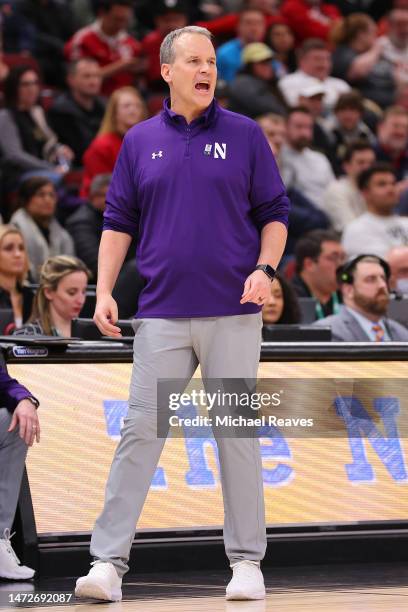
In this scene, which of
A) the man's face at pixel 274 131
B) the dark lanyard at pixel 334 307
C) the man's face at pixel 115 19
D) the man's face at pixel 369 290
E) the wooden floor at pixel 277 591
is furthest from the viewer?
the man's face at pixel 115 19

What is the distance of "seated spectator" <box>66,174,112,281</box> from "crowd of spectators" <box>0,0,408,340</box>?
0.01 meters

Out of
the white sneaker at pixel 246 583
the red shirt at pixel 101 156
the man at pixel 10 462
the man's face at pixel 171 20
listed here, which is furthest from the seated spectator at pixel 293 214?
the white sneaker at pixel 246 583

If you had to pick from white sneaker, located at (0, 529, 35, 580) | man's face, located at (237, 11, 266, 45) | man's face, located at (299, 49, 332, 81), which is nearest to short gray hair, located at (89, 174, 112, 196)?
man's face, located at (237, 11, 266, 45)

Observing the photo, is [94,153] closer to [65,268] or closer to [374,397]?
[65,268]

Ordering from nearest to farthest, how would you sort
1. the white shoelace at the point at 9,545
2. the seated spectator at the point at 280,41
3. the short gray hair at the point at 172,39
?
1. the short gray hair at the point at 172,39
2. the white shoelace at the point at 9,545
3. the seated spectator at the point at 280,41

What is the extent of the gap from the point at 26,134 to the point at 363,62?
14.4 ft

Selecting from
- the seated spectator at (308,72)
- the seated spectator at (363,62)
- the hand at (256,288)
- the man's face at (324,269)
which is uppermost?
the seated spectator at (363,62)

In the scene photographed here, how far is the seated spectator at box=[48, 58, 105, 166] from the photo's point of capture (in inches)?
444

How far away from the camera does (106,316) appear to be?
452 cm

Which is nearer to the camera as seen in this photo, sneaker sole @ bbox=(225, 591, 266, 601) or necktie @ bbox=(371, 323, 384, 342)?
sneaker sole @ bbox=(225, 591, 266, 601)

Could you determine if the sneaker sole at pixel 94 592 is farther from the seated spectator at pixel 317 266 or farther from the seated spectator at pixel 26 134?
the seated spectator at pixel 26 134

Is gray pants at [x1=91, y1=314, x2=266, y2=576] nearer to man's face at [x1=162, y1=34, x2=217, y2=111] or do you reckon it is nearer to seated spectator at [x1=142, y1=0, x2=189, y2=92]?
man's face at [x1=162, y1=34, x2=217, y2=111]

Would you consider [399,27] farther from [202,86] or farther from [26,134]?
[202,86]

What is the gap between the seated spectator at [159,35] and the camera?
1269cm
